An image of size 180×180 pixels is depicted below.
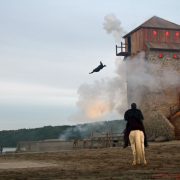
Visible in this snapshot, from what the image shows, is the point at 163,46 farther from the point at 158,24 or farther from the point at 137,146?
the point at 137,146

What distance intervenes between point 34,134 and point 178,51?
105 metres

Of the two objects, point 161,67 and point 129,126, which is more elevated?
point 161,67

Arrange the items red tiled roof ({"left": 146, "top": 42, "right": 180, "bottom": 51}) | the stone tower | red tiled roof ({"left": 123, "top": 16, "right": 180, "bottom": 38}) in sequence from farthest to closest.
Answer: red tiled roof ({"left": 123, "top": 16, "right": 180, "bottom": 38})
red tiled roof ({"left": 146, "top": 42, "right": 180, "bottom": 51})
the stone tower

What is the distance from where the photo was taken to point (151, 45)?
37.4m

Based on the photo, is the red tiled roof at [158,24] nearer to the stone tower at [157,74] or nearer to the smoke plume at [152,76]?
the stone tower at [157,74]

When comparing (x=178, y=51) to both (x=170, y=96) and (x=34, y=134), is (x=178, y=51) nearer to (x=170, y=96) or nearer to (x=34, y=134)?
(x=170, y=96)

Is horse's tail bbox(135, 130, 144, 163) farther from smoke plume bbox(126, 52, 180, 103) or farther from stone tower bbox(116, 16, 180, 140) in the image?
smoke plume bbox(126, 52, 180, 103)

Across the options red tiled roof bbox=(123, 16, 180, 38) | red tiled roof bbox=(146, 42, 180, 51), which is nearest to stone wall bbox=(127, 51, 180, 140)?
red tiled roof bbox=(146, 42, 180, 51)

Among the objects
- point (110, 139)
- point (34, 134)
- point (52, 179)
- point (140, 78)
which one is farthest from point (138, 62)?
point (34, 134)

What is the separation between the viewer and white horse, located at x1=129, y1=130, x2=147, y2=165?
11.9 metres

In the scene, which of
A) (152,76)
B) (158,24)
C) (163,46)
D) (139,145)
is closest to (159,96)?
(152,76)

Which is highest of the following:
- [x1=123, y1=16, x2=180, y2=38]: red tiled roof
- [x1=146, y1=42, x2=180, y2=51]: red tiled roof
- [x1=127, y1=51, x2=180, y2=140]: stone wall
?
[x1=123, y1=16, x2=180, y2=38]: red tiled roof

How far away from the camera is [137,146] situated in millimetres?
11859

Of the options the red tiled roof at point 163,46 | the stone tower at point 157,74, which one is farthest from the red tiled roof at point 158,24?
the red tiled roof at point 163,46
